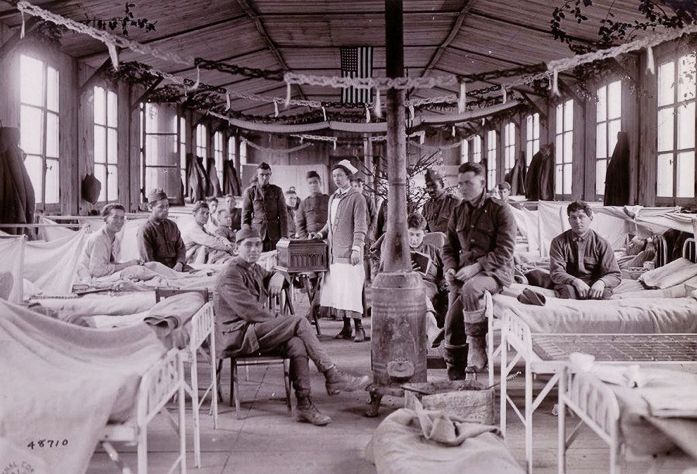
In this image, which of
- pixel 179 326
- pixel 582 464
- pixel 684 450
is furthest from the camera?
pixel 582 464

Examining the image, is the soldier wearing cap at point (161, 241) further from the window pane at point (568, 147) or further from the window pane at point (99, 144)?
the window pane at point (568, 147)

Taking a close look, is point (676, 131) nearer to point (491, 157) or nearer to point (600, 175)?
point (600, 175)

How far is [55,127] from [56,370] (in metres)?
7.18

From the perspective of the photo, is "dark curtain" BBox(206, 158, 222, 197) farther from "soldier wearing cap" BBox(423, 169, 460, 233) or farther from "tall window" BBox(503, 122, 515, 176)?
"soldier wearing cap" BBox(423, 169, 460, 233)

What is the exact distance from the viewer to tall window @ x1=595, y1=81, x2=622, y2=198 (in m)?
11.6

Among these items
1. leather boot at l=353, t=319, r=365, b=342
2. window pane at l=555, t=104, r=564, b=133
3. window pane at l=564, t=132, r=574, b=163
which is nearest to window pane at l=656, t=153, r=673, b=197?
window pane at l=564, t=132, r=574, b=163

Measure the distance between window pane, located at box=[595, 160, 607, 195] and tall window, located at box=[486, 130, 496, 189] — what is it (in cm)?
749

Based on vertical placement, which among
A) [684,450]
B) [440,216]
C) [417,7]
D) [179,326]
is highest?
[417,7]

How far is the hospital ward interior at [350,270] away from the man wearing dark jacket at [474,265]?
2cm

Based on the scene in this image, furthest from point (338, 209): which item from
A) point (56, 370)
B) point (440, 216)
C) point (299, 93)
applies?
point (299, 93)

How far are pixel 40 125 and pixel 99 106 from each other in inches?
83.8

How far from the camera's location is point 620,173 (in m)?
10.9

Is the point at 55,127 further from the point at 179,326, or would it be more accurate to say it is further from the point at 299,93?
the point at 299,93

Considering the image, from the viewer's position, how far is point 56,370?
353cm
